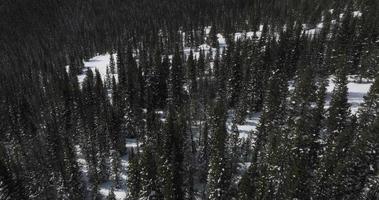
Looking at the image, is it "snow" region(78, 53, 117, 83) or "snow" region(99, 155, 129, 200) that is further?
"snow" region(78, 53, 117, 83)

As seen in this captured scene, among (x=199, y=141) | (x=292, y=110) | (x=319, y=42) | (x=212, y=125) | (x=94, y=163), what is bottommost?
(x=94, y=163)

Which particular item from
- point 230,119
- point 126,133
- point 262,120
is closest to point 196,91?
point 230,119

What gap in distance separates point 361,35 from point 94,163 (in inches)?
3414

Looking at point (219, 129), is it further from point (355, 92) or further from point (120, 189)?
point (355, 92)

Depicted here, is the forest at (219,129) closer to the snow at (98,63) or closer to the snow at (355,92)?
the snow at (355,92)

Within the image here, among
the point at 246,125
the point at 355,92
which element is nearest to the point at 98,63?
the point at 246,125

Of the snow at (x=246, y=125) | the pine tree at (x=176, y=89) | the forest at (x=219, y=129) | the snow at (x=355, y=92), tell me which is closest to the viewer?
the forest at (x=219, y=129)

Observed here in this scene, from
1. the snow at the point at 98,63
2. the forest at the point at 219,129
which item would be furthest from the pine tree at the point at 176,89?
the snow at the point at 98,63

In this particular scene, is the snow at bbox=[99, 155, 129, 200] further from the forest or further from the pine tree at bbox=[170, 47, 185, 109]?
the pine tree at bbox=[170, 47, 185, 109]

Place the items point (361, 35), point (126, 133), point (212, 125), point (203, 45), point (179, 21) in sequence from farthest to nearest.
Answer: point (179, 21), point (203, 45), point (361, 35), point (126, 133), point (212, 125)

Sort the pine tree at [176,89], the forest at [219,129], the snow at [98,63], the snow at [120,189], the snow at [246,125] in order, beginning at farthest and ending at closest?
the snow at [98,63], the pine tree at [176,89], the snow at [246,125], the snow at [120,189], the forest at [219,129]

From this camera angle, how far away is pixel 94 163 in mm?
70375

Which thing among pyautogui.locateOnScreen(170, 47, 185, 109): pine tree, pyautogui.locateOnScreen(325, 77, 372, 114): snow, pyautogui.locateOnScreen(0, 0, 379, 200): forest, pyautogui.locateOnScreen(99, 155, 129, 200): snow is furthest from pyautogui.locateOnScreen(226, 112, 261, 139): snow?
pyautogui.locateOnScreen(99, 155, 129, 200): snow

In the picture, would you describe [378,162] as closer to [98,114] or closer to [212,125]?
[212,125]
